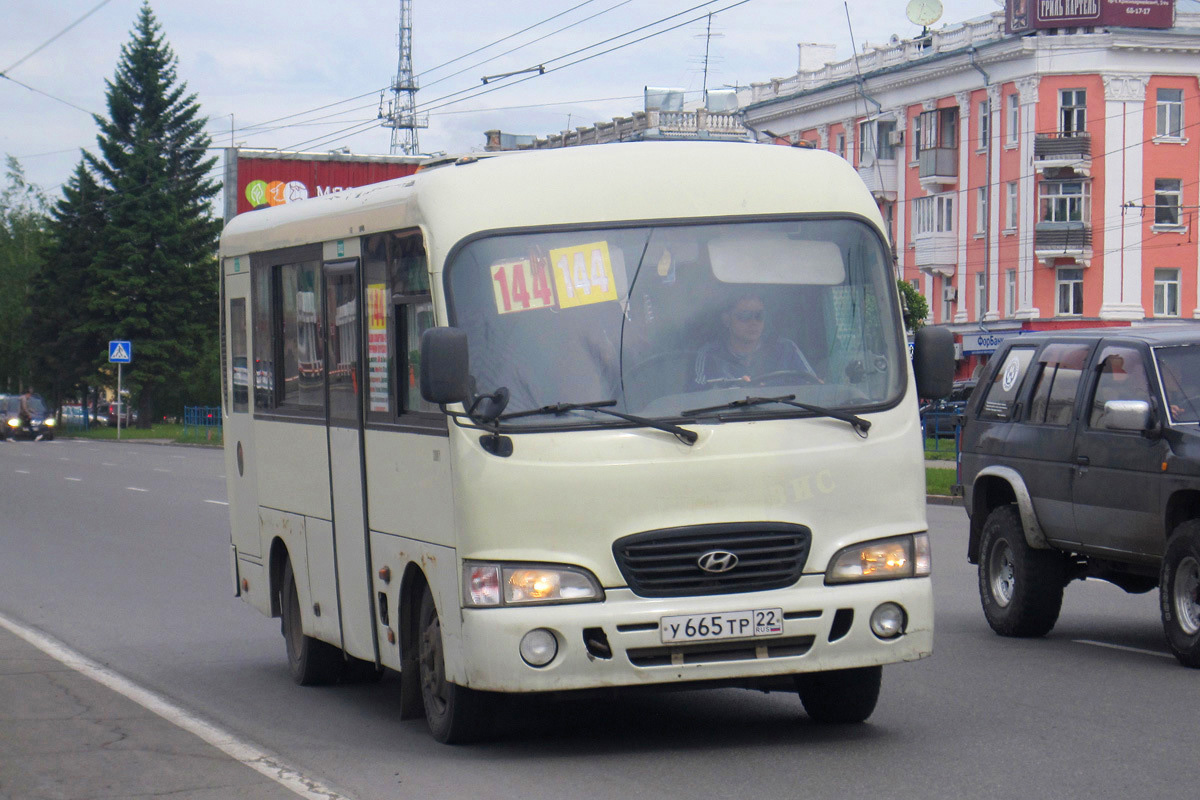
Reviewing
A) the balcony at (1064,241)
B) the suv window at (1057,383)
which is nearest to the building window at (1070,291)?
the balcony at (1064,241)

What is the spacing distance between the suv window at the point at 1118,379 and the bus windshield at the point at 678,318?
11.2ft

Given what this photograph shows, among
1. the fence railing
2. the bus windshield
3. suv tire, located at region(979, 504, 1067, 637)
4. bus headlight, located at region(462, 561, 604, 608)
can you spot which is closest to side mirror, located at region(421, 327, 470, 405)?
the bus windshield

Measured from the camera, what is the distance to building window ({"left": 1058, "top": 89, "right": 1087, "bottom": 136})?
196 ft

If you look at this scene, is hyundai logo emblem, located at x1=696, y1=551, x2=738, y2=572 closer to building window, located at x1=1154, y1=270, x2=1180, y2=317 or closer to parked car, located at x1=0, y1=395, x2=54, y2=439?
building window, located at x1=1154, y1=270, x2=1180, y2=317

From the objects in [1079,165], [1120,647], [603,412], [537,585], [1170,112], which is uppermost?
[1170,112]

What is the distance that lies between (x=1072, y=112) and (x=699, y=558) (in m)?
55.7

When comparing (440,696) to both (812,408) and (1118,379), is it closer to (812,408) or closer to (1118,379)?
(812,408)

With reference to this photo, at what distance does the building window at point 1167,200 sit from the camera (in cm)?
6006

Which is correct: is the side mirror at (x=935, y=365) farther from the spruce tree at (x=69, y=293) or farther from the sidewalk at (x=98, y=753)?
the spruce tree at (x=69, y=293)

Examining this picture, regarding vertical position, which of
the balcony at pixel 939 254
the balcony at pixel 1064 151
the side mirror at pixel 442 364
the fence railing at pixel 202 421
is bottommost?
the fence railing at pixel 202 421

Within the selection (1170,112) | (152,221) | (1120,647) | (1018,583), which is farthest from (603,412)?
(152,221)

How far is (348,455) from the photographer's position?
885cm

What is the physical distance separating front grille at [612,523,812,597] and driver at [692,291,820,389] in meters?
0.62

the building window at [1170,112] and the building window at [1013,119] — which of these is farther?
the building window at [1013,119]
